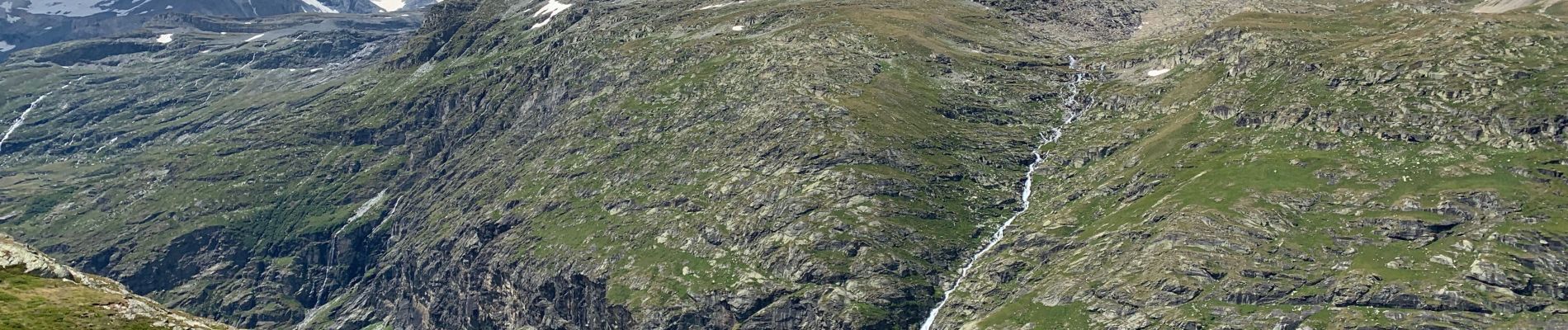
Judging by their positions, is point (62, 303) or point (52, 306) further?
point (62, 303)

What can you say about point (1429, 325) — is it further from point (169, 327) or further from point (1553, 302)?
point (169, 327)

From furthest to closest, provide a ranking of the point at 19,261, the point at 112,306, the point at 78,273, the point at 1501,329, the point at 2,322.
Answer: the point at 1501,329, the point at 78,273, the point at 19,261, the point at 112,306, the point at 2,322

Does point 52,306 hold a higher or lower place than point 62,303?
higher

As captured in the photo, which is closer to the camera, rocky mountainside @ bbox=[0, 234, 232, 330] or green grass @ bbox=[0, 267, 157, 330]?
green grass @ bbox=[0, 267, 157, 330]

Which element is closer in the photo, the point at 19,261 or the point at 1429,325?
the point at 19,261

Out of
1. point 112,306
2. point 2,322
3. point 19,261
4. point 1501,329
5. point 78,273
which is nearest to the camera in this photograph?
point 2,322

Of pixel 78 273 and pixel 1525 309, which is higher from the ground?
pixel 78 273

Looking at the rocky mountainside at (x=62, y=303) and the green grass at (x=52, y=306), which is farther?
the rocky mountainside at (x=62, y=303)

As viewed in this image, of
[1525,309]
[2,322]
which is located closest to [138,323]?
[2,322]
